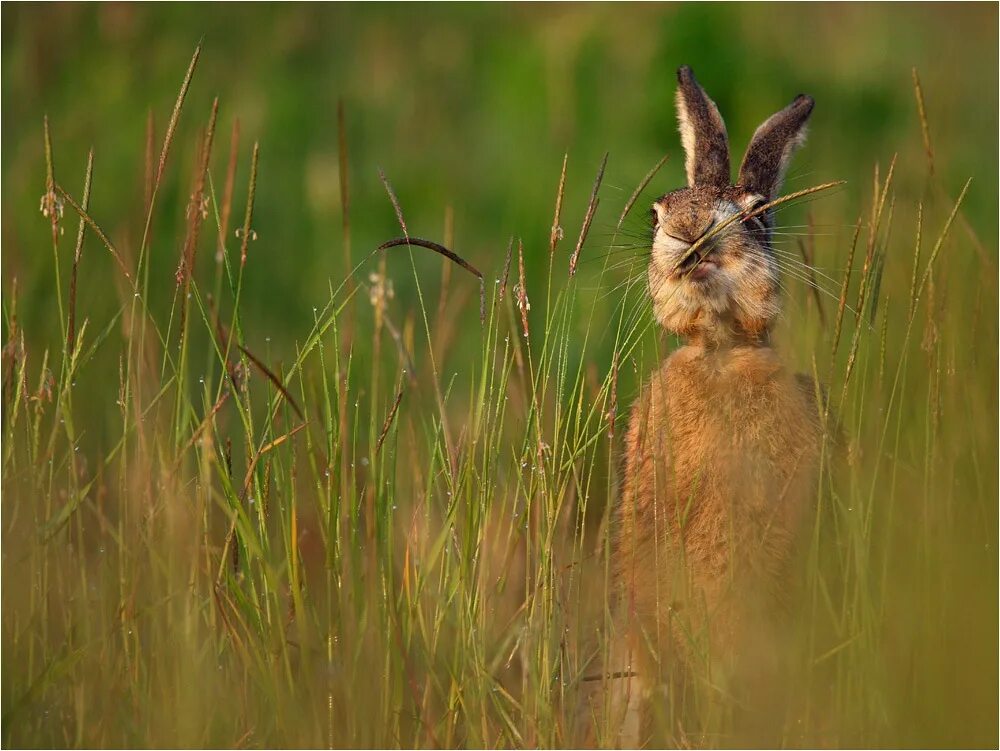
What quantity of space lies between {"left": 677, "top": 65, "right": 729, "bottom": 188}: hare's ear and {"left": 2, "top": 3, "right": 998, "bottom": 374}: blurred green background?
8.69 ft

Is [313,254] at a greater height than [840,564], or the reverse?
[313,254]

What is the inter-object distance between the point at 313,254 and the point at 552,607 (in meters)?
4.89

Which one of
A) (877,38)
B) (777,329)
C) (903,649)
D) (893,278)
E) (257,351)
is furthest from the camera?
(877,38)

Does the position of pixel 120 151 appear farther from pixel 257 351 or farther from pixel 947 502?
pixel 947 502

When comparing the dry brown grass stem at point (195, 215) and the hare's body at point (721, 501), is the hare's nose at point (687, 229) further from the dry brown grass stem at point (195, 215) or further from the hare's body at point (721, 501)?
the dry brown grass stem at point (195, 215)

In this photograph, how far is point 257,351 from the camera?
21.1 ft

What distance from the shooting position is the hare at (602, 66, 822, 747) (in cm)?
350

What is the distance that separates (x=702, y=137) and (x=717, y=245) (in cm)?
55

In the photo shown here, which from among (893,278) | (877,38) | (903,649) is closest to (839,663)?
(903,649)

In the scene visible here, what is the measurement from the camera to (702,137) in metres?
4.09

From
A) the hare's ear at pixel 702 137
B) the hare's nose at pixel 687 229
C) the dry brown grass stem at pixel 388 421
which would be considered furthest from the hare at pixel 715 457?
the dry brown grass stem at pixel 388 421

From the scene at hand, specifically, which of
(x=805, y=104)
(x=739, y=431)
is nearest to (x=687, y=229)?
(x=739, y=431)

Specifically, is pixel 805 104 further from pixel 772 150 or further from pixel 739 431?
pixel 739 431

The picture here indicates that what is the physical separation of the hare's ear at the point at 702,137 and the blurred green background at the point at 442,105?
2.65 meters
